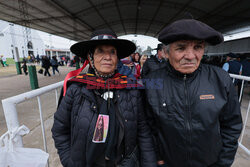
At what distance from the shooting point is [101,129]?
1006 millimetres

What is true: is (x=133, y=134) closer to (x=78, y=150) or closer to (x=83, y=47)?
(x=78, y=150)

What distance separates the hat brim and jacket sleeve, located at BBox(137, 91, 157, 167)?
522mm

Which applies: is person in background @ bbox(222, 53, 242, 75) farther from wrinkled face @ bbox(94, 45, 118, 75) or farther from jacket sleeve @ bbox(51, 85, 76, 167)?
jacket sleeve @ bbox(51, 85, 76, 167)

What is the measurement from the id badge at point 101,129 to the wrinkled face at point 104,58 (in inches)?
15.9

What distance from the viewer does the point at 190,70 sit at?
1.04 meters

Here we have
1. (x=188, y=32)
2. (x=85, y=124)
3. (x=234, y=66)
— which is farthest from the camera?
(x=234, y=66)

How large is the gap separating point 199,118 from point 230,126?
30cm

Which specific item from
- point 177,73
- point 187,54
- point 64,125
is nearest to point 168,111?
point 177,73

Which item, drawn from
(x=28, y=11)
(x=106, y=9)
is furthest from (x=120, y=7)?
(x=28, y=11)

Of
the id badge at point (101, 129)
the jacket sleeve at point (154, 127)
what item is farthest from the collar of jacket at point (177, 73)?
the id badge at point (101, 129)

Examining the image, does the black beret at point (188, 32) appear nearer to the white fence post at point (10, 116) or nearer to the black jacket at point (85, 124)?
the black jacket at point (85, 124)

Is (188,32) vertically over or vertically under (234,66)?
over

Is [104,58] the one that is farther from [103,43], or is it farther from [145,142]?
[145,142]

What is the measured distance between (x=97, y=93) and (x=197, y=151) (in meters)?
0.95
